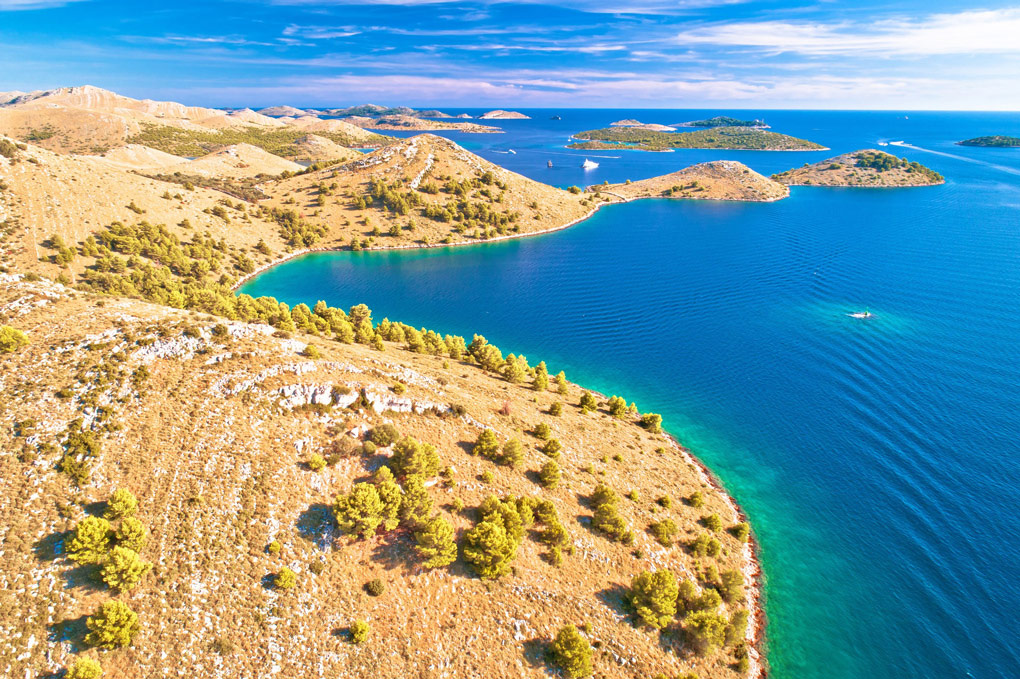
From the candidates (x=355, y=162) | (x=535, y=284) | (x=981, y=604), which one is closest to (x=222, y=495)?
(x=981, y=604)

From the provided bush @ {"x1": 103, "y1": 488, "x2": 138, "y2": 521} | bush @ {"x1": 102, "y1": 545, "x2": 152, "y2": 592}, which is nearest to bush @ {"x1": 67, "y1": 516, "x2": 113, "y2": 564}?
bush @ {"x1": 102, "y1": 545, "x2": 152, "y2": 592}

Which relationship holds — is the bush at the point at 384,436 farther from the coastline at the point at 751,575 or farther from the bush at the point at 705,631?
the coastline at the point at 751,575

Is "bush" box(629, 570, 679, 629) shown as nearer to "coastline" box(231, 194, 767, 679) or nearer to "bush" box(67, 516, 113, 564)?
"coastline" box(231, 194, 767, 679)

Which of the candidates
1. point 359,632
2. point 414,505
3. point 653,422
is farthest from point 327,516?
point 653,422

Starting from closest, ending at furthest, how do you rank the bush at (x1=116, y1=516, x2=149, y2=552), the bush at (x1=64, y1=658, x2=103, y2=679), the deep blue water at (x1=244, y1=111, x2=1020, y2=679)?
1. the bush at (x1=64, y1=658, x2=103, y2=679)
2. the bush at (x1=116, y1=516, x2=149, y2=552)
3. the deep blue water at (x1=244, y1=111, x2=1020, y2=679)

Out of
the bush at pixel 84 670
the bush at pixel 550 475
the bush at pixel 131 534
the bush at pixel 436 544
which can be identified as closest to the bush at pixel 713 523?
the bush at pixel 550 475

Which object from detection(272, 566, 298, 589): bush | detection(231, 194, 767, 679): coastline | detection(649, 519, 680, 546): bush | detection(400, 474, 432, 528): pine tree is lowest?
detection(231, 194, 767, 679): coastline

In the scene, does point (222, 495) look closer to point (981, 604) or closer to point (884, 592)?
point (884, 592)
